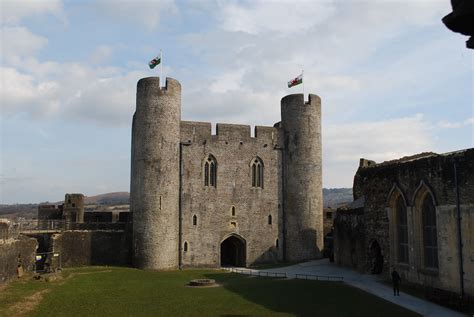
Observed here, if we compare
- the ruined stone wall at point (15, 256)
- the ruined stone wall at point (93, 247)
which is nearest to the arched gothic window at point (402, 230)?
the ruined stone wall at point (93, 247)

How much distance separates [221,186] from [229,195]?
103 cm

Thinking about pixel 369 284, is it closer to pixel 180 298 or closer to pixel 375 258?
pixel 375 258

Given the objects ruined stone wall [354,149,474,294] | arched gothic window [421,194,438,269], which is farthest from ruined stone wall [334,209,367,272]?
arched gothic window [421,194,438,269]

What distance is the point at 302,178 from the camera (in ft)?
125

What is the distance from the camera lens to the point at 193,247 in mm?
34969

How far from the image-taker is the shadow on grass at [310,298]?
1755 cm

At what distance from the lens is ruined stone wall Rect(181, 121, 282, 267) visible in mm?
35344

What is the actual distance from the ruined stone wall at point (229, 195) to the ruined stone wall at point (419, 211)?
444 inches

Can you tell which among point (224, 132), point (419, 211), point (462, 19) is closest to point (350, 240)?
point (419, 211)

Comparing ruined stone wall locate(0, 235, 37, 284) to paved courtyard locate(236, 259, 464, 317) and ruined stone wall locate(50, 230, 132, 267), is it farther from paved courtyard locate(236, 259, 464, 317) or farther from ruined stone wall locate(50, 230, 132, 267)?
paved courtyard locate(236, 259, 464, 317)

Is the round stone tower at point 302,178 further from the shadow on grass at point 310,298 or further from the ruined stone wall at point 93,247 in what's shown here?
the ruined stone wall at point 93,247

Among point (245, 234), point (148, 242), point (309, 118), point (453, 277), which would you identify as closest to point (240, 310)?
point (453, 277)

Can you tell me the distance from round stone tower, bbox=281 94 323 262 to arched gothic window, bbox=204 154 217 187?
647cm

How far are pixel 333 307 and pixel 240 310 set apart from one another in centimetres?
396
